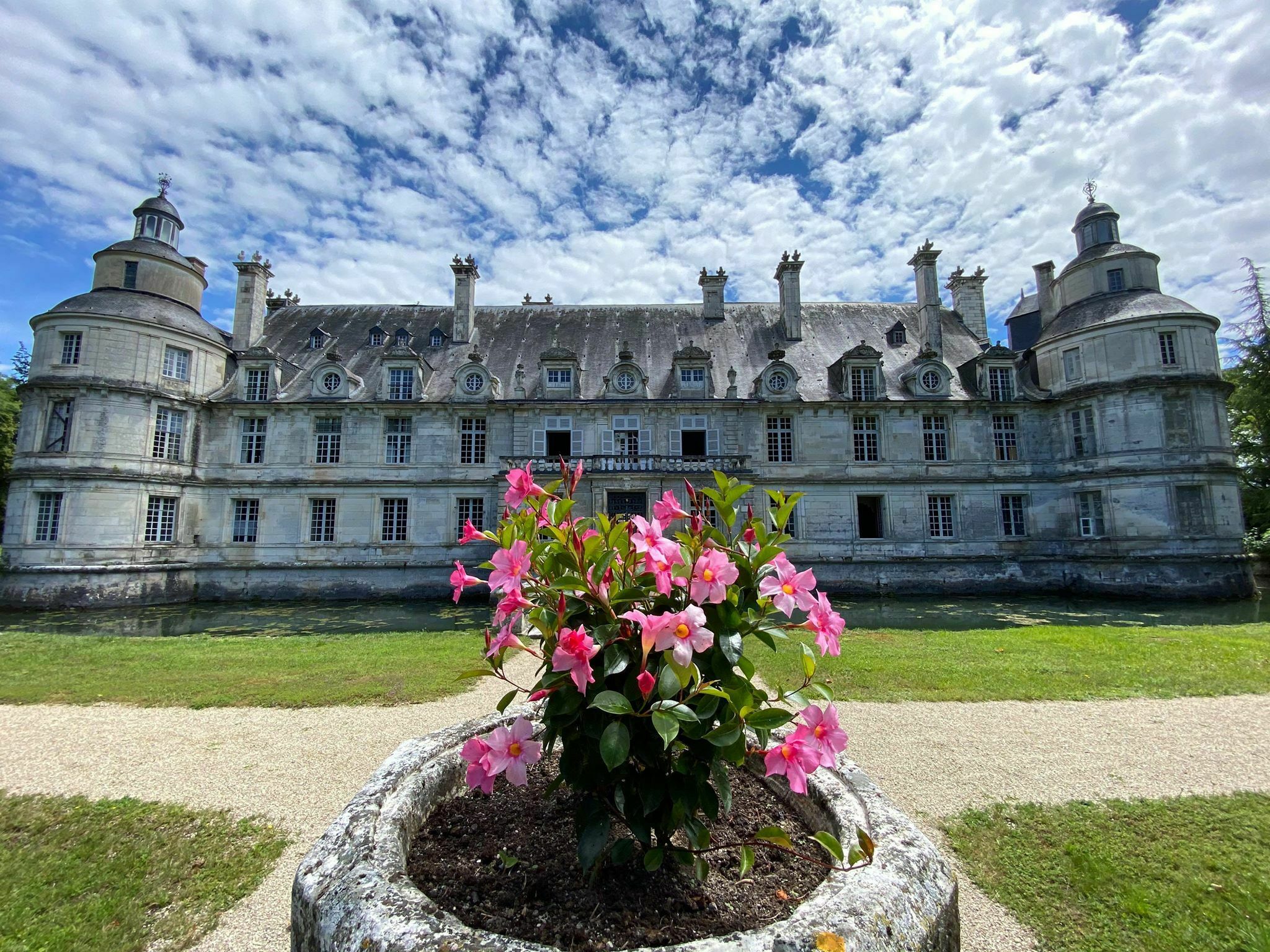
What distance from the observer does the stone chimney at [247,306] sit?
24.4 meters

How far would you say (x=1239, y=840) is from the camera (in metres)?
3.73

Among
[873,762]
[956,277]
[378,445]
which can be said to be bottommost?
[873,762]

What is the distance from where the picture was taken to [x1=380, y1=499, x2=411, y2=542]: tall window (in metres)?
22.3

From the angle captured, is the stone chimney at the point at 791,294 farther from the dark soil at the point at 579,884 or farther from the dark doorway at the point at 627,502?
the dark soil at the point at 579,884

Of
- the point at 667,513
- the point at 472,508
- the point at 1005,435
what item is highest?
the point at 1005,435

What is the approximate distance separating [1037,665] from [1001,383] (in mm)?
18524

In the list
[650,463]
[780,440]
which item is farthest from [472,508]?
[780,440]

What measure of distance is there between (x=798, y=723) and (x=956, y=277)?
3101cm

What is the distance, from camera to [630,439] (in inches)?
899

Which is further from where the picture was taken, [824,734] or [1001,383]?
[1001,383]

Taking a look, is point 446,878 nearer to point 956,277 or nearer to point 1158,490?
point 1158,490

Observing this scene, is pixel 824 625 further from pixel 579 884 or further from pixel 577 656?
pixel 579 884

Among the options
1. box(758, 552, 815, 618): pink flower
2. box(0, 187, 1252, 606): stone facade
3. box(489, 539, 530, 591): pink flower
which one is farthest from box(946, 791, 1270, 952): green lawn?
box(0, 187, 1252, 606): stone facade

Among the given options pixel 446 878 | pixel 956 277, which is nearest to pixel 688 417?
pixel 956 277
